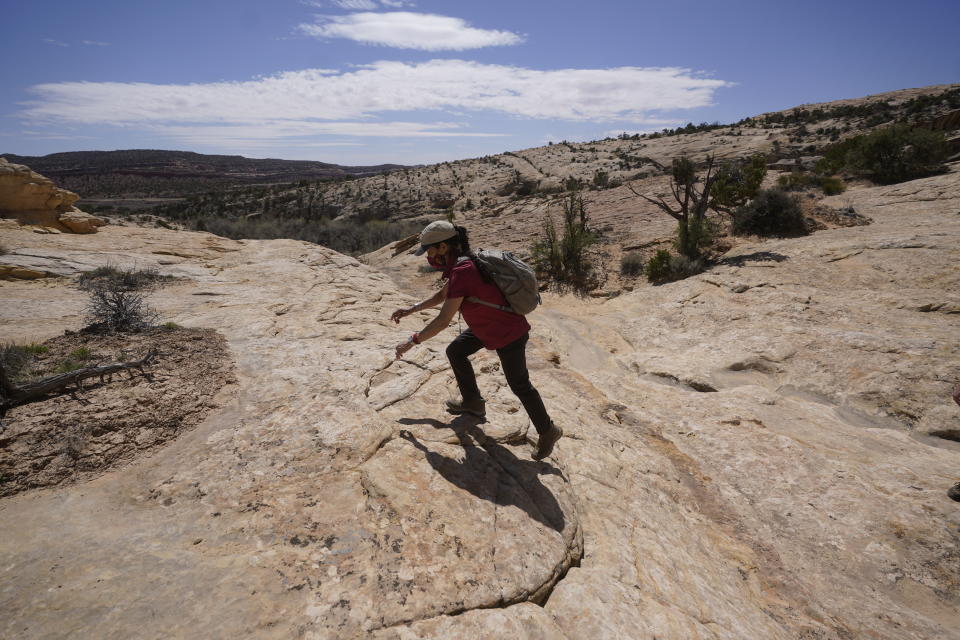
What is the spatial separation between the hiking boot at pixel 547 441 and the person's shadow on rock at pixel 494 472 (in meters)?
0.12

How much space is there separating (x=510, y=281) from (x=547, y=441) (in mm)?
1167

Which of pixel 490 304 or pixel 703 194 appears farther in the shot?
pixel 703 194

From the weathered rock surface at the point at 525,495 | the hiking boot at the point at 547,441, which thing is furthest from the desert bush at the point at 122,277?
the hiking boot at the point at 547,441

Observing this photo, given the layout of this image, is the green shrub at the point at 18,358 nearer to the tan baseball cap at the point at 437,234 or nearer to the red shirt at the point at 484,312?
the tan baseball cap at the point at 437,234

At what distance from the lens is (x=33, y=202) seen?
10.6 metres

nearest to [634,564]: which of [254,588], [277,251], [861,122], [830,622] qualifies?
[830,622]

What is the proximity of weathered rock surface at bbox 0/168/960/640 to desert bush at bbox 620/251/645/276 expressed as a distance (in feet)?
14.4

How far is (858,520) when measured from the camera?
11.1 ft

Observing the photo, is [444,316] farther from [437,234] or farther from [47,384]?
[47,384]

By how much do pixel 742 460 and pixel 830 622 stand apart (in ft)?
5.48

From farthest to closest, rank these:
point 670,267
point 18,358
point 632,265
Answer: point 632,265, point 670,267, point 18,358

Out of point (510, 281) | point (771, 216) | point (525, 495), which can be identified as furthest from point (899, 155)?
point (525, 495)

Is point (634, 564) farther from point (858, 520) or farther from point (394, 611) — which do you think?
point (858, 520)

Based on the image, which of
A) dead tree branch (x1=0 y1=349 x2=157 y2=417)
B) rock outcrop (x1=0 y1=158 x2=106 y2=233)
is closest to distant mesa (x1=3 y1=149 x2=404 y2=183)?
rock outcrop (x1=0 y1=158 x2=106 y2=233)
